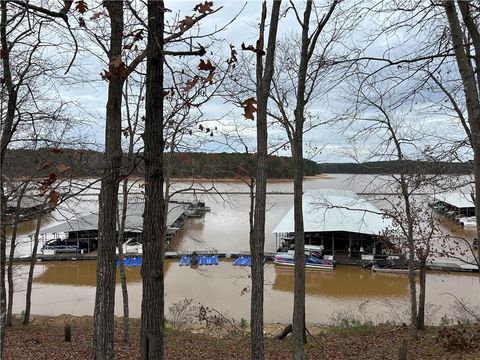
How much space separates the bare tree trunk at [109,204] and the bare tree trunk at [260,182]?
156 inches

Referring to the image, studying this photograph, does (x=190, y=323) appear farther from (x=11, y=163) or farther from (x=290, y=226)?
(x=290, y=226)

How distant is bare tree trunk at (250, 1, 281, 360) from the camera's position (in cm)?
752

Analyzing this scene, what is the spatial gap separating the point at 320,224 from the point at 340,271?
474cm

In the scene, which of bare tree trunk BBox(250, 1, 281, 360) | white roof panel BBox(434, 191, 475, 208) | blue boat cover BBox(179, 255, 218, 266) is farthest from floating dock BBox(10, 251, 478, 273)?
bare tree trunk BBox(250, 1, 281, 360)

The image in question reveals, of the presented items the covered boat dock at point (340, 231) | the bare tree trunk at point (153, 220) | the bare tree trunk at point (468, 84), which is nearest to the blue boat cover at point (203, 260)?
the covered boat dock at point (340, 231)

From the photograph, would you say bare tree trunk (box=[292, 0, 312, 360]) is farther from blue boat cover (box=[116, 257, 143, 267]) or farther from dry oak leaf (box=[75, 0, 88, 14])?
blue boat cover (box=[116, 257, 143, 267])

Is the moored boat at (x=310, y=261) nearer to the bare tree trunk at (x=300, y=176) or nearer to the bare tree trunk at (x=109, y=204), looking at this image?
the bare tree trunk at (x=300, y=176)

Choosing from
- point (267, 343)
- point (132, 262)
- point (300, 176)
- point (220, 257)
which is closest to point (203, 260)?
point (220, 257)

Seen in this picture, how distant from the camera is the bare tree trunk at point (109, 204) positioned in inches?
146

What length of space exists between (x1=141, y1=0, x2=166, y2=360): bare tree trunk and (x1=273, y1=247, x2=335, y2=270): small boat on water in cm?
2459

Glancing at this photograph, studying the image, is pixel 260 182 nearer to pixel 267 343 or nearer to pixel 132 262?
pixel 267 343

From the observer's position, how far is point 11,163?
10.3 m

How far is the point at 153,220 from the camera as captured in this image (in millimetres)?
3672

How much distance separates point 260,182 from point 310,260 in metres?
21.8
